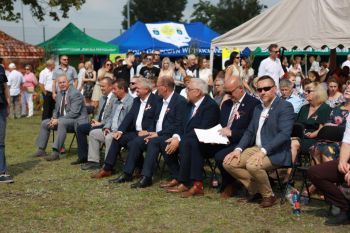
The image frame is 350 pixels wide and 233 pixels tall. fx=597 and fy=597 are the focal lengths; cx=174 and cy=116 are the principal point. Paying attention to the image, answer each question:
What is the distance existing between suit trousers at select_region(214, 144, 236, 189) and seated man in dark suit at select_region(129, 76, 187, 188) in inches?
31.0

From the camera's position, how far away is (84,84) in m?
17.4

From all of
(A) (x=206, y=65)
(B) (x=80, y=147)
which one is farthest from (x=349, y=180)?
(A) (x=206, y=65)

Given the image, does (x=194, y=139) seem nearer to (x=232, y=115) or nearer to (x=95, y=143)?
(x=232, y=115)

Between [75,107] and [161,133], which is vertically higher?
[75,107]

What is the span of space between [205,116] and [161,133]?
0.80 metres

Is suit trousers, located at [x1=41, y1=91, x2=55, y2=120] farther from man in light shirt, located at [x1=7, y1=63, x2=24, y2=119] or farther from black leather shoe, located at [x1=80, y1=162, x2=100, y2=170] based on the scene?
man in light shirt, located at [x1=7, y1=63, x2=24, y2=119]

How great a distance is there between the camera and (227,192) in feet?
22.4

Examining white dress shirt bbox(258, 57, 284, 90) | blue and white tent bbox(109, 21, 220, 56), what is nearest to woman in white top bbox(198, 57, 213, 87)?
white dress shirt bbox(258, 57, 284, 90)

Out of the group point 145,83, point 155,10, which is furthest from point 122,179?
point 155,10

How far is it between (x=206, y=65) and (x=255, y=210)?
721cm

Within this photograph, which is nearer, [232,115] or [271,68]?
[232,115]

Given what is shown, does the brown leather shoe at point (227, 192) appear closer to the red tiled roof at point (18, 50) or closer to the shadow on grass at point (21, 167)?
the shadow on grass at point (21, 167)

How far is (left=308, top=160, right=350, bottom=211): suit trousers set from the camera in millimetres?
5406

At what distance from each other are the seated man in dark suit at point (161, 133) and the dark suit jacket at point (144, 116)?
0.10 metres
